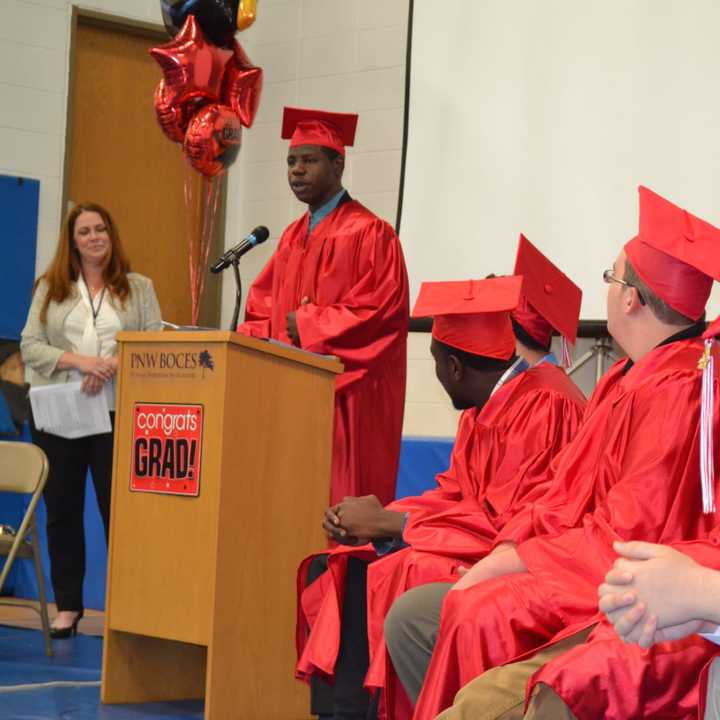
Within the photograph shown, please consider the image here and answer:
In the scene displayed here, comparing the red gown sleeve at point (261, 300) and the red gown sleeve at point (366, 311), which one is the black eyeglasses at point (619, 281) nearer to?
the red gown sleeve at point (366, 311)

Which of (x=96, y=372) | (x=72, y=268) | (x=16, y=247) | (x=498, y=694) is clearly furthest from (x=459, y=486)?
(x=16, y=247)

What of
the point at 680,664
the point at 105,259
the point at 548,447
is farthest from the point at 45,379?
the point at 680,664

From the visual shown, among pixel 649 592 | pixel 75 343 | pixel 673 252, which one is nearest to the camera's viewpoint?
pixel 649 592

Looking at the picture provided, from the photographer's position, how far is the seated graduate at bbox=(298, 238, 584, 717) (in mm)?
2879

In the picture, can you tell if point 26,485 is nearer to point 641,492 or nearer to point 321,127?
point 321,127

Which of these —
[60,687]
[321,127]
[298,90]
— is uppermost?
[298,90]

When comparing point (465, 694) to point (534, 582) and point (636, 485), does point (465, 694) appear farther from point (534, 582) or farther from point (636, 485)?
point (636, 485)

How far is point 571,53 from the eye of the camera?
5730 mm

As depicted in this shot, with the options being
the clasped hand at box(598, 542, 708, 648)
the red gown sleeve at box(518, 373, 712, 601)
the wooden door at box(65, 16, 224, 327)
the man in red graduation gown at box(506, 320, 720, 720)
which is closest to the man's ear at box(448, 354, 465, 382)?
the red gown sleeve at box(518, 373, 712, 601)

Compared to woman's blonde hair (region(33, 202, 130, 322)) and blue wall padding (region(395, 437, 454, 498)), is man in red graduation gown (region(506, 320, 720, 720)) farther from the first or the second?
woman's blonde hair (region(33, 202, 130, 322))

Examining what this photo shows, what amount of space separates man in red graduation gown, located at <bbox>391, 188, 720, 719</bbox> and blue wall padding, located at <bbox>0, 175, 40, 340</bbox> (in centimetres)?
479

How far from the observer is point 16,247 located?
6.78 meters

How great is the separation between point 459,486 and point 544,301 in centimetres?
52

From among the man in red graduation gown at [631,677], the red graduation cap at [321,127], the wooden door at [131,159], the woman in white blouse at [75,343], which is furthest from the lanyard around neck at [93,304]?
the man in red graduation gown at [631,677]
